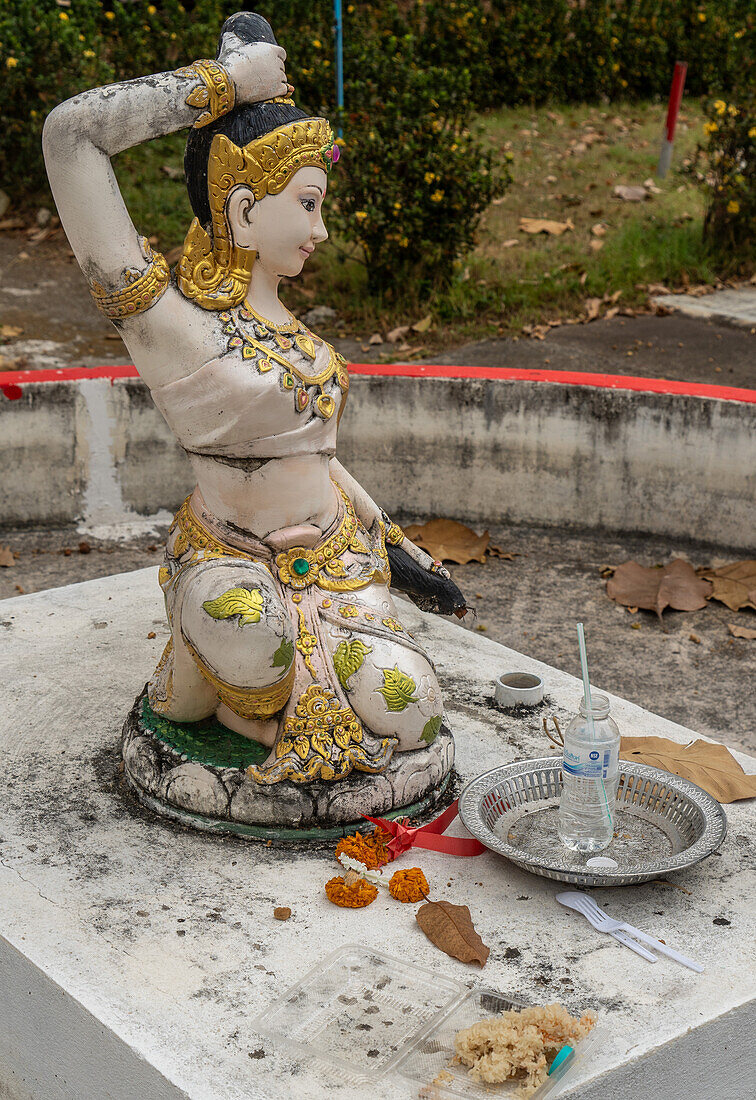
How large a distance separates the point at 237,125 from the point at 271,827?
5.13ft

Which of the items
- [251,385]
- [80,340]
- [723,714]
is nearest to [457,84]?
[80,340]

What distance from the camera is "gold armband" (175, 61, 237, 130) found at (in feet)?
8.64

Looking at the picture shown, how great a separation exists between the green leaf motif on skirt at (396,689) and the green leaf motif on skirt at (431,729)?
10 centimetres

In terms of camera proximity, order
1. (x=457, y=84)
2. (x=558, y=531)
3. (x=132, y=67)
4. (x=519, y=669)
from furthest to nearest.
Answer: (x=132, y=67), (x=457, y=84), (x=558, y=531), (x=519, y=669)

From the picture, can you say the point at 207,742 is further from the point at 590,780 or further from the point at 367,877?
the point at 590,780

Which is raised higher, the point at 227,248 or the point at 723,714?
the point at 227,248

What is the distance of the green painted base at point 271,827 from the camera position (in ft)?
9.49

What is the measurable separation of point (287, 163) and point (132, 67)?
24.0ft

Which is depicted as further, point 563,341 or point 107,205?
point 563,341

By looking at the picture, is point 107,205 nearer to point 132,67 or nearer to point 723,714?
point 723,714

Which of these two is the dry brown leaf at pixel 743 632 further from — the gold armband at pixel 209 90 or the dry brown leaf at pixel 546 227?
the dry brown leaf at pixel 546 227

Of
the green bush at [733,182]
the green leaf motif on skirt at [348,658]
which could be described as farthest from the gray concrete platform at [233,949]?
the green bush at [733,182]

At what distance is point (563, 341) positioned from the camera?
675 cm

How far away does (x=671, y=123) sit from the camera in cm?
954
